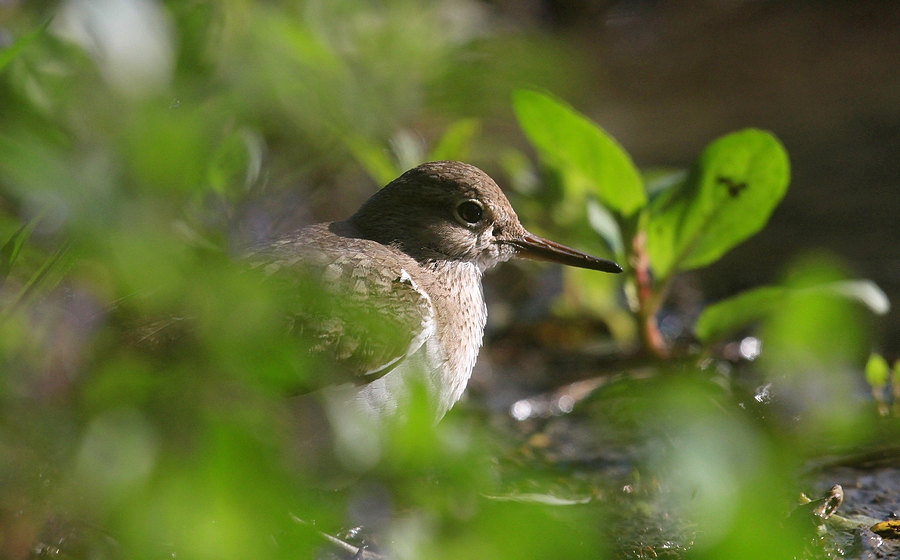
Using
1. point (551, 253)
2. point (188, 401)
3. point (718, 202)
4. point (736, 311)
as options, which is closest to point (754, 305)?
point (736, 311)

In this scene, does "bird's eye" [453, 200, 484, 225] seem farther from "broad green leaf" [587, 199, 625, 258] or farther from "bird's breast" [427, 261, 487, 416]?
"broad green leaf" [587, 199, 625, 258]

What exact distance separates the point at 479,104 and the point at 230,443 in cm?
554

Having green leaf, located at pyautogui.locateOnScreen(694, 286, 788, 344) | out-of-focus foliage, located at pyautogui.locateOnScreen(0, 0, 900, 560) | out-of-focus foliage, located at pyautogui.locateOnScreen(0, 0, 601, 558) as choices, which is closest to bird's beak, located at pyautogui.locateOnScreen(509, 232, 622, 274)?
green leaf, located at pyautogui.locateOnScreen(694, 286, 788, 344)

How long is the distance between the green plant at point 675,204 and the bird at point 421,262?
10.8 inches

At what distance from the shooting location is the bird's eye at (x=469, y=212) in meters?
3.37

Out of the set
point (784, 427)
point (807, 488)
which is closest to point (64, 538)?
point (784, 427)

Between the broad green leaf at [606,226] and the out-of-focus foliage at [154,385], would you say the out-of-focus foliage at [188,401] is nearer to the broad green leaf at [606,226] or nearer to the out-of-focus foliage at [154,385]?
the out-of-focus foliage at [154,385]

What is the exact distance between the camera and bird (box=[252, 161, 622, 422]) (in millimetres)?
2605

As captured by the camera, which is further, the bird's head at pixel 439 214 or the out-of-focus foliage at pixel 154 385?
the bird's head at pixel 439 214

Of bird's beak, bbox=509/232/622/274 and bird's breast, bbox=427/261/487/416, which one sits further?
bird's beak, bbox=509/232/622/274

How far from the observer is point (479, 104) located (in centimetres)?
626

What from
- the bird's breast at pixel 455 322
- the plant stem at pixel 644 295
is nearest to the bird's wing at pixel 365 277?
the bird's breast at pixel 455 322

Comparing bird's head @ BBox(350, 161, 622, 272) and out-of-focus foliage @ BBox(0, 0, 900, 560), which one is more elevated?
out-of-focus foliage @ BBox(0, 0, 900, 560)

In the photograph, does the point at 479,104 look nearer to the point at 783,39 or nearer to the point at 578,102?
the point at 578,102
